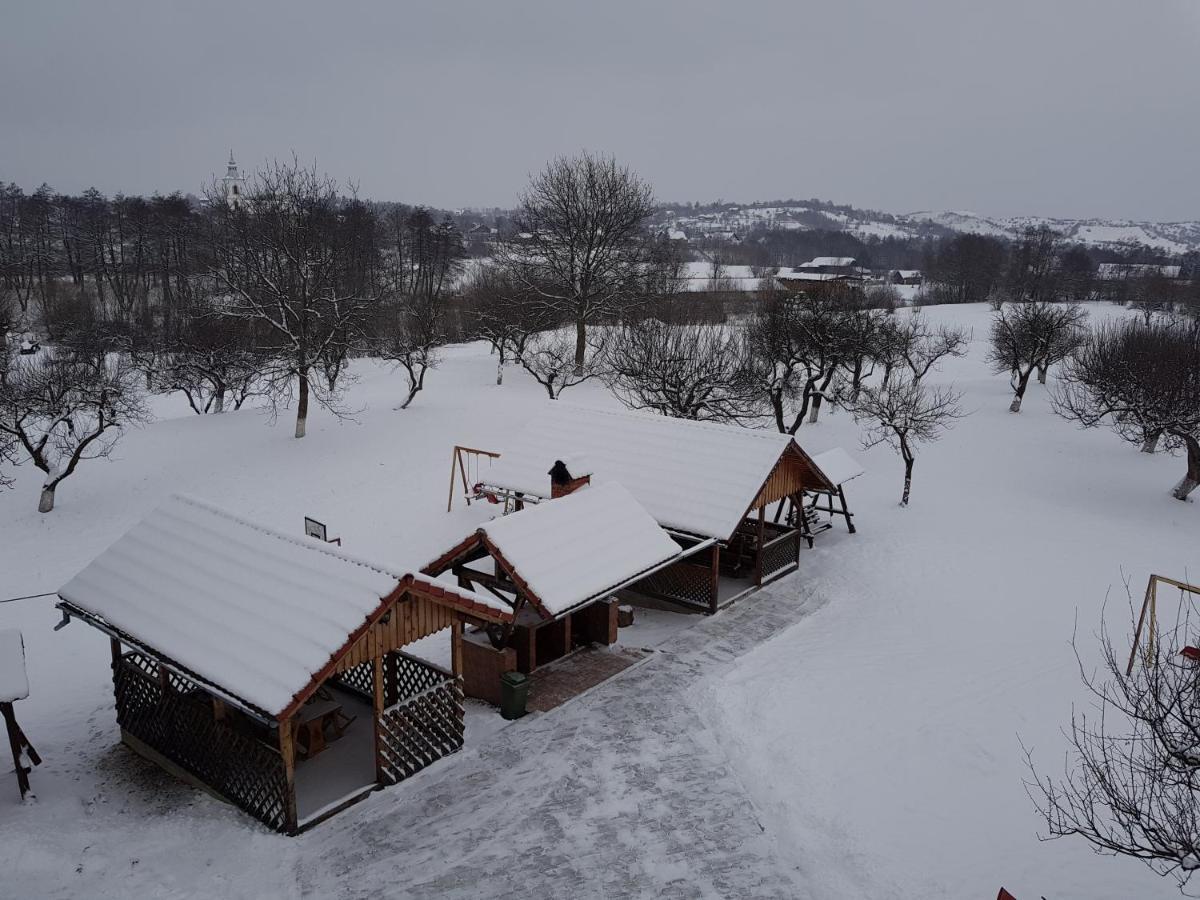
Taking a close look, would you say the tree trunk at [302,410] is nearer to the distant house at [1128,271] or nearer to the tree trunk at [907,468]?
the tree trunk at [907,468]

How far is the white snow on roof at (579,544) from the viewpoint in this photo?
39.1 feet

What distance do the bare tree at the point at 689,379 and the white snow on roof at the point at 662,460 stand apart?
24.2ft

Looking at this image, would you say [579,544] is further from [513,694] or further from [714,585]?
[714,585]

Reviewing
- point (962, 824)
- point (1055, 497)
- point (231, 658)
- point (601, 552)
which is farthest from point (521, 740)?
point (1055, 497)

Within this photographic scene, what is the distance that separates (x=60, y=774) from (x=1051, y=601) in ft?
57.6

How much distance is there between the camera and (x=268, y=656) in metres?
8.97

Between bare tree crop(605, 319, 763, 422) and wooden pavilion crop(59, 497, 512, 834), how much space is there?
1647cm

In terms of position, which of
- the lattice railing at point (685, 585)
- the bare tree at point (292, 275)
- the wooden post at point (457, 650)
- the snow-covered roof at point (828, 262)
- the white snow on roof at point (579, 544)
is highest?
the snow-covered roof at point (828, 262)

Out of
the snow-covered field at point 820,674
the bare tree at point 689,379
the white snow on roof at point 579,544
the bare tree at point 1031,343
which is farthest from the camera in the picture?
the bare tree at point 1031,343

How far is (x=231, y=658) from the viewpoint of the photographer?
30.0 feet

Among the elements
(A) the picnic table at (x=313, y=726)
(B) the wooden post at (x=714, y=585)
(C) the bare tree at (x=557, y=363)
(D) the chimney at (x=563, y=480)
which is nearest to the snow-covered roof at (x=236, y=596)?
(A) the picnic table at (x=313, y=726)

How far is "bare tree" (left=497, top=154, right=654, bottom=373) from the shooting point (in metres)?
40.8

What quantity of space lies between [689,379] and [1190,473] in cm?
1495

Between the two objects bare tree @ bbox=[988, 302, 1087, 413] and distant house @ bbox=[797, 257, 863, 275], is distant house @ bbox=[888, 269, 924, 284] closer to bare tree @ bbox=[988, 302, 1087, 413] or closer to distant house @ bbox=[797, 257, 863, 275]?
distant house @ bbox=[797, 257, 863, 275]
